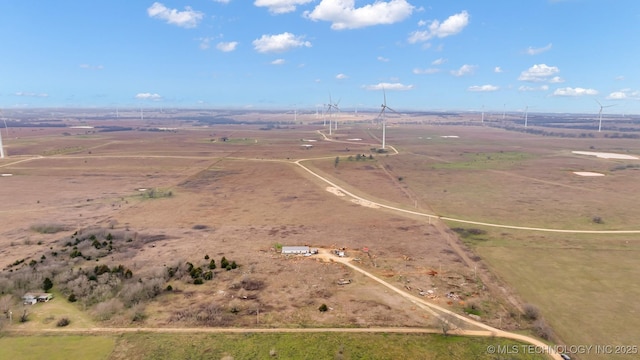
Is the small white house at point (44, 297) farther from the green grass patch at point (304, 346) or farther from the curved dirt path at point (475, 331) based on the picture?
the curved dirt path at point (475, 331)

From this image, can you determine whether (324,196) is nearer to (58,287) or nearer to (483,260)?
(483,260)

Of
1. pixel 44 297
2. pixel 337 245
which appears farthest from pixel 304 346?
pixel 44 297

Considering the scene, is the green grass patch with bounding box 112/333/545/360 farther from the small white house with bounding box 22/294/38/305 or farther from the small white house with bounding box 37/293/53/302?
the small white house with bounding box 22/294/38/305

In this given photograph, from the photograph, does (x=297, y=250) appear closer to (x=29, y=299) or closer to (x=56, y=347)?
(x=56, y=347)

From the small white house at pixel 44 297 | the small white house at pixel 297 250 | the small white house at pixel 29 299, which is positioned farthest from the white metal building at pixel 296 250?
the small white house at pixel 29 299

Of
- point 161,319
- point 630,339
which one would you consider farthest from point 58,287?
point 630,339
